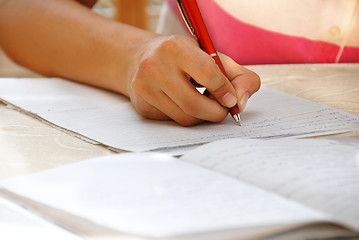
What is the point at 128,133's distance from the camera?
2.05ft

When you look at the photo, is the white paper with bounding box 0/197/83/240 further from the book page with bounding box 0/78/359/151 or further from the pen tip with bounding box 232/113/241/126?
the pen tip with bounding box 232/113/241/126

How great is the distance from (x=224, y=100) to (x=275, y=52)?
1.79 feet

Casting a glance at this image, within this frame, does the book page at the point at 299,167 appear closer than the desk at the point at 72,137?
Yes

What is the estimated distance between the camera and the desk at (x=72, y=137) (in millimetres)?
539

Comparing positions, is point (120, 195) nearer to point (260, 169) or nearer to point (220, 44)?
point (260, 169)

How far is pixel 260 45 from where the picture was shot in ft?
3.89

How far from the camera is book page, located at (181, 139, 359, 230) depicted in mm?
397

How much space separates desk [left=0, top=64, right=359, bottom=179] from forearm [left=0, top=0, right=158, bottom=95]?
0.57 ft

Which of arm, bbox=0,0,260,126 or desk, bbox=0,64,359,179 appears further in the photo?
arm, bbox=0,0,260,126

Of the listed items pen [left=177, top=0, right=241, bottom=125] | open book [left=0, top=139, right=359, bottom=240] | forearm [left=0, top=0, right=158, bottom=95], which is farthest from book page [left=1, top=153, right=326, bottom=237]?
forearm [left=0, top=0, right=158, bottom=95]

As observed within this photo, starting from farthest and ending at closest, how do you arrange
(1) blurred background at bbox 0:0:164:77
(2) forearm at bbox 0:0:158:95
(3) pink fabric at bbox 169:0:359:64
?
(1) blurred background at bbox 0:0:164:77 < (3) pink fabric at bbox 169:0:359:64 < (2) forearm at bbox 0:0:158:95

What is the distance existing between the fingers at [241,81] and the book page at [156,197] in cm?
21

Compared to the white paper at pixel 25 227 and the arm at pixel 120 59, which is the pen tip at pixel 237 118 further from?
the white paper at pixel 25 227

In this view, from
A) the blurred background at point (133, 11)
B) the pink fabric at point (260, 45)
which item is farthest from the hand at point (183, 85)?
the blurred background at point (133, 11)
